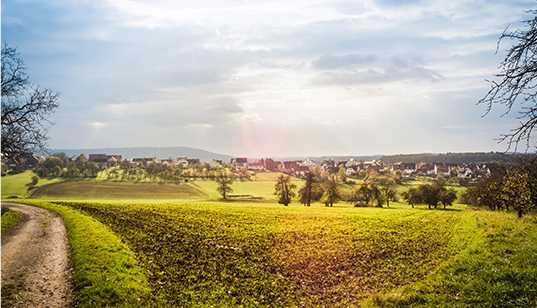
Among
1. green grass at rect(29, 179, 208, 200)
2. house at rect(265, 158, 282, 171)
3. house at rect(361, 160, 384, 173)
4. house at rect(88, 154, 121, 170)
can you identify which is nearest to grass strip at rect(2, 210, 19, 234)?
green grass at rect(29, 179, 208, 200)

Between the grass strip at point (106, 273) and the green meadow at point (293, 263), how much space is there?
2.0 inches

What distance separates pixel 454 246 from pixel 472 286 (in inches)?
486

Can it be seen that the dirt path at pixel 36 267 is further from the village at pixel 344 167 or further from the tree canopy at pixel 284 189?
the village at pixel 344 167

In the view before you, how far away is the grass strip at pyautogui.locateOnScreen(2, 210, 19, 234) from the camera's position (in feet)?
78.2

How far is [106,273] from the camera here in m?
13.8

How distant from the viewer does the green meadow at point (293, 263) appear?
11.7 metres

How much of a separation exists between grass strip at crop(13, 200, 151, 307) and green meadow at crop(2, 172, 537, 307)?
51 millimetres

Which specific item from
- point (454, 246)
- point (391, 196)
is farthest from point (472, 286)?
point (391, 196)

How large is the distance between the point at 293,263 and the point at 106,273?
33.9ft

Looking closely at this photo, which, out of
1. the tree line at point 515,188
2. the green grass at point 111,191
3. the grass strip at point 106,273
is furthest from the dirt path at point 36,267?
the green grass at point 111,191

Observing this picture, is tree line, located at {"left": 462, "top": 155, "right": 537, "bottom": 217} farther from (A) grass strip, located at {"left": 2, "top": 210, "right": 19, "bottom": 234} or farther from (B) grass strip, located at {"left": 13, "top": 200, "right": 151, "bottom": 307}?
(A) grass strip, located at {"left": 2, "top": 210, "right": 19, "bottom": 234}

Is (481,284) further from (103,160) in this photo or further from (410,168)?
(103,160)

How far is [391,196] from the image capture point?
76.8m

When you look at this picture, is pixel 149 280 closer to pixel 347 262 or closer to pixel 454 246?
pixel 347 262
